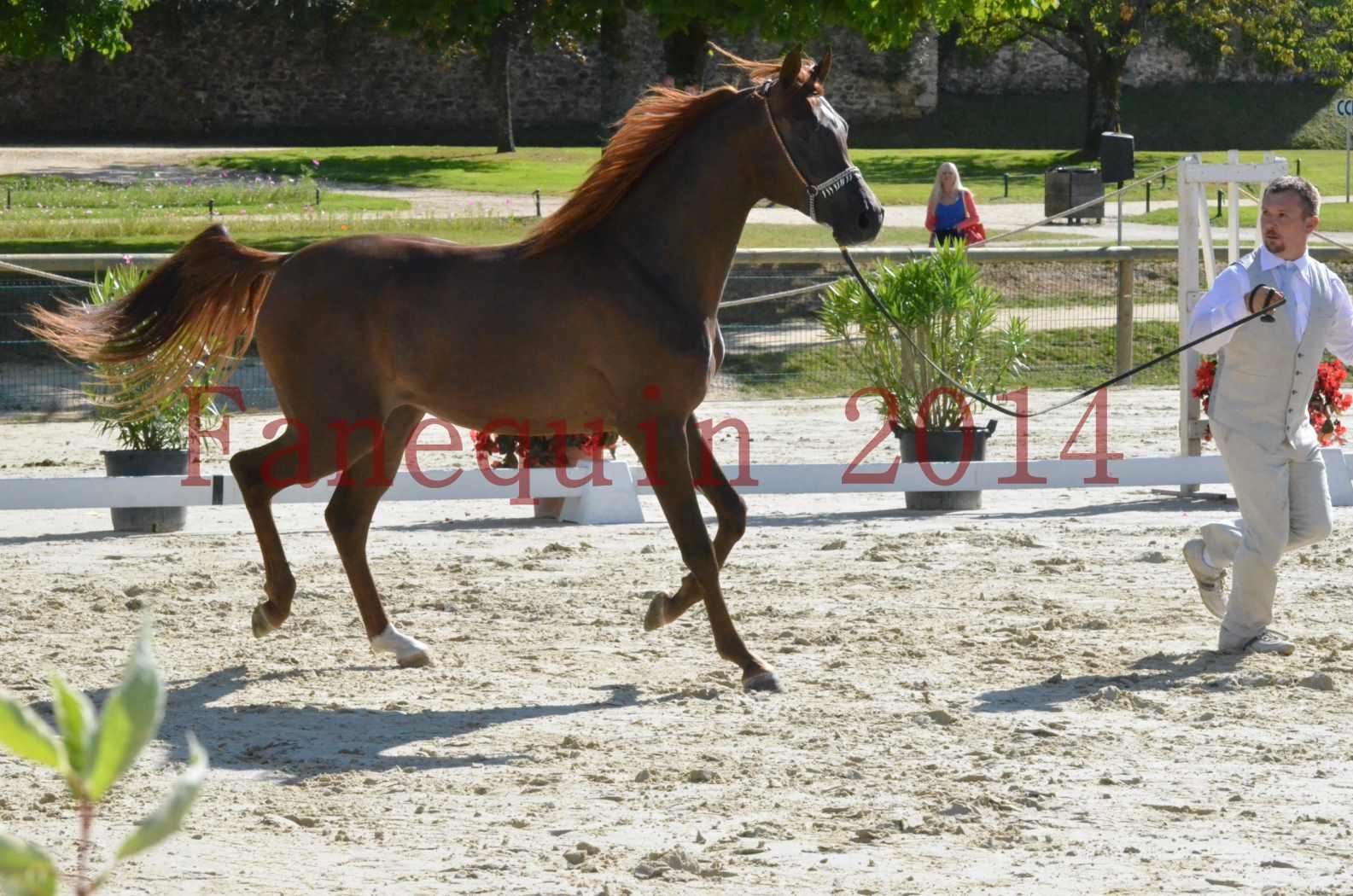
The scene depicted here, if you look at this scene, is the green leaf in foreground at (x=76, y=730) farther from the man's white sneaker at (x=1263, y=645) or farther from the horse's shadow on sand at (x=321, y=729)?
the man's white sneaker at (x=1263, y=645)

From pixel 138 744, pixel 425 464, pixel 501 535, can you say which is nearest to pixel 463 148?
pixel 425 464

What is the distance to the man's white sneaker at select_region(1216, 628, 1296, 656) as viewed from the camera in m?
5.56

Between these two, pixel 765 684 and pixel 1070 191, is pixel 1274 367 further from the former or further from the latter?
pixel 1070 191

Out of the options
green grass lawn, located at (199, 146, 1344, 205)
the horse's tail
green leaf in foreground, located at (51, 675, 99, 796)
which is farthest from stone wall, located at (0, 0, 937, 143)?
green leaf in foreground, located at (51, 675, 99, 796)

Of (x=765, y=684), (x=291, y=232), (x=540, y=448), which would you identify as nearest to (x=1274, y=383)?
(x=765, y=684)

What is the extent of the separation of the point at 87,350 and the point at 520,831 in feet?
9.77

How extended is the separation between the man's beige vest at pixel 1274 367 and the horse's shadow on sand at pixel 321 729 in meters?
2.08

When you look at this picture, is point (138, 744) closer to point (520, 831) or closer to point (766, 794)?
point (520, 831)

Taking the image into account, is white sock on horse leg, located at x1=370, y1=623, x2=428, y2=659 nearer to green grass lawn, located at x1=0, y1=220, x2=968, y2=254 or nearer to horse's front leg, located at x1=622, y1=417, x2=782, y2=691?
horse's front leg, located at x1=622, y1=417, x2=782, y2=691

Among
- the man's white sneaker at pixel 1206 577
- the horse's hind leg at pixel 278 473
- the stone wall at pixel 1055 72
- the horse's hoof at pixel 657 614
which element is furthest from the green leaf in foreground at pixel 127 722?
the stone wall at pixel 1055 72

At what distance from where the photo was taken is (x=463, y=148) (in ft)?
112

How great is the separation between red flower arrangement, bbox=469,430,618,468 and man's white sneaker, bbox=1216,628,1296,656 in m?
3.60

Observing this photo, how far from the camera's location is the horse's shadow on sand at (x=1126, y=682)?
16.5 ft

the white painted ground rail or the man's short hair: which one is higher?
the man's short hair
